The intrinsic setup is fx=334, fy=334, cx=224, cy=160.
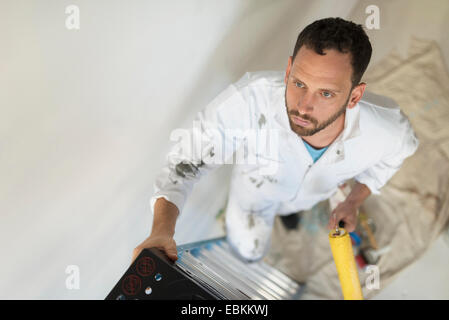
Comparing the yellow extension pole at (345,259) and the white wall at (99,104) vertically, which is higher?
A: the white wall at (99,104)

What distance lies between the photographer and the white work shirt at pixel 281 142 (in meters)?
0.78

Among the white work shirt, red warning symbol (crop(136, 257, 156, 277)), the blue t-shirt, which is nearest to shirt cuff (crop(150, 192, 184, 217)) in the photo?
the white work shirt

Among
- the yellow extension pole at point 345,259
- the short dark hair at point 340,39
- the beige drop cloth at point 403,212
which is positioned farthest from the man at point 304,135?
the beige drop cloth at point 403,212

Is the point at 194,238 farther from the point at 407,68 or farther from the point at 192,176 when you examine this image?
the point at 407,68

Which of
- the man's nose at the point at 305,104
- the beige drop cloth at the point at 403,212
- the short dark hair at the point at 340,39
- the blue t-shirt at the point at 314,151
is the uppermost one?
the short dark hair at the point at 340,39

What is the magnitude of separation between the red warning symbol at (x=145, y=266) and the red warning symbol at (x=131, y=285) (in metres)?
0.01

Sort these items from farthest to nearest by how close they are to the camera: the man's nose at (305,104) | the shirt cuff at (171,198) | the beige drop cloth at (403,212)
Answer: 1. the beige drop cloth at (403,212)
2. the shirt cuff at (171,198)
3. the man's nose at (305,104)

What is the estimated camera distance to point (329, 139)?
79cm

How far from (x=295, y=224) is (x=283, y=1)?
3.08 feet

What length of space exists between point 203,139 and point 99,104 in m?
0.25

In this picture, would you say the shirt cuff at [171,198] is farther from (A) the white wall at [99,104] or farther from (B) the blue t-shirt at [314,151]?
(B) the blue t-shirt at [314,151]

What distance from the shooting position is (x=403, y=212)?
1370 millimetres

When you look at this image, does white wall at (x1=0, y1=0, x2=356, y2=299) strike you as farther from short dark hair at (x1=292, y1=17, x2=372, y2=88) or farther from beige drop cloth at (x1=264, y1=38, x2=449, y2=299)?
beige drop cloth at (x1=264, y1=38, x2=449, y2=299)

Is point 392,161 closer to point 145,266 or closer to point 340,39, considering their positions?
point 340,39
